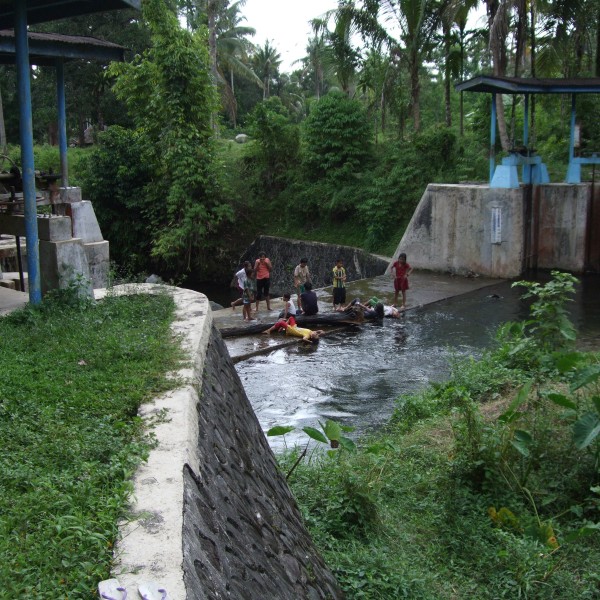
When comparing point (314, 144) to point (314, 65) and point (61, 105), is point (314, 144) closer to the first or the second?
point (61, 105)

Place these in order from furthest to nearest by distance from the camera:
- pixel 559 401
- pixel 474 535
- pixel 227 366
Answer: pixel 227 366
pixel 559 401
pixel 474 535

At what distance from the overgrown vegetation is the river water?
6.22 ft

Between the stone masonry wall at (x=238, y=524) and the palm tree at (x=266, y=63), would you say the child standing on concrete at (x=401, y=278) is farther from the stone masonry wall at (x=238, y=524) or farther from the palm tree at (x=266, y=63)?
the palm tree at (x=266, y=63)

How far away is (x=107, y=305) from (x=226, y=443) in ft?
11.3

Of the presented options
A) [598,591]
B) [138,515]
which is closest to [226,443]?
[138,515]

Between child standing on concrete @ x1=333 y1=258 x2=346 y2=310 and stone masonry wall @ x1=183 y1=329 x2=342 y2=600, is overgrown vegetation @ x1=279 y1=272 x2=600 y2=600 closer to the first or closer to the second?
stone masonry wall @ x1=183 y1=329 x2=342 y2=600

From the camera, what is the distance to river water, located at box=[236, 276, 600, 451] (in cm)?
1094

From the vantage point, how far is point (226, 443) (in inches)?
251

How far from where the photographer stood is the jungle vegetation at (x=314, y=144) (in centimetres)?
2370

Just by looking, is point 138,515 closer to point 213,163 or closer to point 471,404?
point 471,404

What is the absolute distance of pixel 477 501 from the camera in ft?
24.3

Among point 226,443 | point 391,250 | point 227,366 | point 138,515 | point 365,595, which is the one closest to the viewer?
point 138,515

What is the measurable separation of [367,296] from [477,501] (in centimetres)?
1081

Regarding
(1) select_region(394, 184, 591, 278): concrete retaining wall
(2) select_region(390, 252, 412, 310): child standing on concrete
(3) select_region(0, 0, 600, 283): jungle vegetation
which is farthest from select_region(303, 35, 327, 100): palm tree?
(2) select_region(390, 252, 412, 310): child standing on concrete
